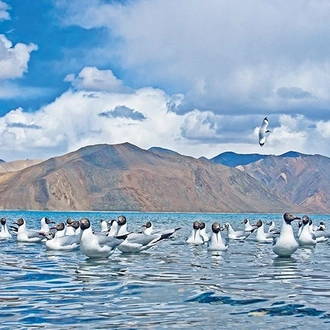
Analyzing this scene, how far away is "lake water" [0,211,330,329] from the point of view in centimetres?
1221

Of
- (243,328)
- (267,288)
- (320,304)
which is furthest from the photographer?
(267,288)

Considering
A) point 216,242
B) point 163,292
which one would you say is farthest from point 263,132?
point 163,292

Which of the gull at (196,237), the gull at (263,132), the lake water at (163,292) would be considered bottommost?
the lake water at (163,292)

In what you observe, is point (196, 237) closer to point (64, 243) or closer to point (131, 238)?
point (64, 243)

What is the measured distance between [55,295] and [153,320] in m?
3.63

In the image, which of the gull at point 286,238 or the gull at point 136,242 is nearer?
the gull at point 286,238

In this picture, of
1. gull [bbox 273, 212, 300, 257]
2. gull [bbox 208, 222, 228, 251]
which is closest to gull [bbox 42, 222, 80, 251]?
gull [bbox 208, 222, 228, 251]

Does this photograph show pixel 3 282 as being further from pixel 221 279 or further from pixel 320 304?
pixel 320 304

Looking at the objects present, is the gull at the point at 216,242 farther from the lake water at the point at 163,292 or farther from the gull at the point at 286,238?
the gull at the point at 286,238

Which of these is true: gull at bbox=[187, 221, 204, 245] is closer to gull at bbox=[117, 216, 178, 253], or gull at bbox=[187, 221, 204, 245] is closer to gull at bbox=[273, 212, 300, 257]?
gull at bbox=[117, 216, 178, 253]

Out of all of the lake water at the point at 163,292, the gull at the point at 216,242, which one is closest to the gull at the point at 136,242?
the lake water at the point at 163,292

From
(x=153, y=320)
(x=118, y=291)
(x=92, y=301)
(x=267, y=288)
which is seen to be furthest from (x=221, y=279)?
(x=153, y=320)

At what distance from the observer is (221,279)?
1825cm

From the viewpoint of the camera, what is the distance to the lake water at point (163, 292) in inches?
481
